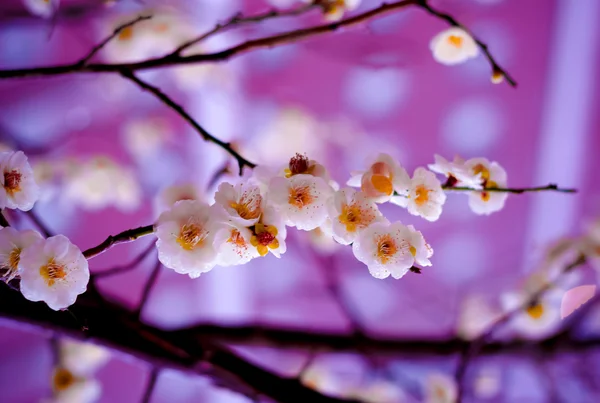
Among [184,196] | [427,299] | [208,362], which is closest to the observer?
[208,362]

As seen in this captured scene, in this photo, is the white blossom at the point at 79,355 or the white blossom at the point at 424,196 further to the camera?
the white blossom at the point at 79,355

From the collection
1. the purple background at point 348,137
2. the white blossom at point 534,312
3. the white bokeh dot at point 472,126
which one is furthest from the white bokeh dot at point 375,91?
the white blossom at point 534,312

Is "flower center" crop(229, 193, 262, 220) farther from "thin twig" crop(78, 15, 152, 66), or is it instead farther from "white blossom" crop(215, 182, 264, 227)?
"thin twig" crop(78, 15, 152, 66)

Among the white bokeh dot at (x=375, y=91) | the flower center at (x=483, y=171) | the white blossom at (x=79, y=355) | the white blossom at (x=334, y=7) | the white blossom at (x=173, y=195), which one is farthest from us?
the white bokeh dot at (x=375, y=91)

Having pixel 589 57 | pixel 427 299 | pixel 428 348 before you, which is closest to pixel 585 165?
pixel 589 57

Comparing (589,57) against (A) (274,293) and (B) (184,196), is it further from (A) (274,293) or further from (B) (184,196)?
(B) (184,196)

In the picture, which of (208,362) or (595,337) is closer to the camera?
(208,362)

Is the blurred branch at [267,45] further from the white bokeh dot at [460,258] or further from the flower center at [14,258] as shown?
the white bokeh dot at [460,258]
